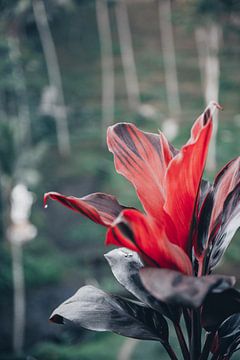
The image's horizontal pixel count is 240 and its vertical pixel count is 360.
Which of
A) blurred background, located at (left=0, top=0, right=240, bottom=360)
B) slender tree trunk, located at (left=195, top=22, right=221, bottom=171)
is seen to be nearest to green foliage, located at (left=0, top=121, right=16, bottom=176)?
blurred background, located at (left=0, top=0, right=240, bottom=360)

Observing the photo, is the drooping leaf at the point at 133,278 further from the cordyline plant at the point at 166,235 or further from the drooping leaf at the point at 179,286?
the drooping leaf at the point at 179,286

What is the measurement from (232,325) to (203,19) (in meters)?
3.12

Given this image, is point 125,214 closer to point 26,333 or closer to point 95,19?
point 26,333

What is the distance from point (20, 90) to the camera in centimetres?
420

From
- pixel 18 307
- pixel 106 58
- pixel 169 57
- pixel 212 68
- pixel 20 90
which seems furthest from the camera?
pixel 106 58

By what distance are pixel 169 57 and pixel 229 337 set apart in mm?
6390

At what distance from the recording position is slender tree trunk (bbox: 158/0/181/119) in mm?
6290

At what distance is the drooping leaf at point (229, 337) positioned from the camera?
2.10ft

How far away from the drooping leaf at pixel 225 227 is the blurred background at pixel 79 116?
0.42m

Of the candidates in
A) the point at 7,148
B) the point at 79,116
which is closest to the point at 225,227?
the point at 7,148

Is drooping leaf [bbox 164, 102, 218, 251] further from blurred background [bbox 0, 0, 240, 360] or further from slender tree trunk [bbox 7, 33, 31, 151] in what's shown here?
slender tree trunk [bbox 7, 33, 31, 151]

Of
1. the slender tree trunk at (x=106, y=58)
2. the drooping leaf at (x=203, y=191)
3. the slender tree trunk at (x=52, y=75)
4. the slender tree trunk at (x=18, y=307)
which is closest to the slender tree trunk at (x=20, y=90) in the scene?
the slender tree trunk at (x=52, y=75)

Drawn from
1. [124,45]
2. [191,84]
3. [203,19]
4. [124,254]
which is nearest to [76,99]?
[124,45]

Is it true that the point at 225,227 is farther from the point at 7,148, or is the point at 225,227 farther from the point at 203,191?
the point at 7,148
